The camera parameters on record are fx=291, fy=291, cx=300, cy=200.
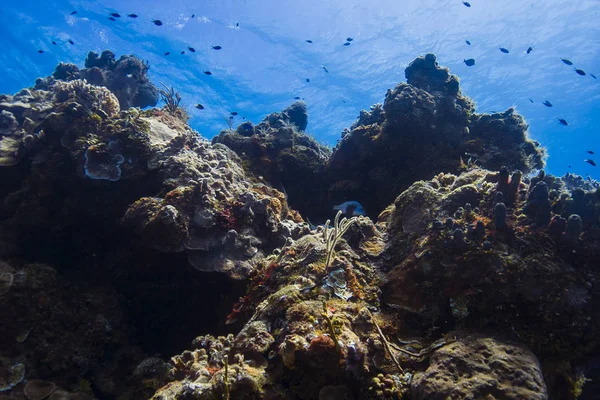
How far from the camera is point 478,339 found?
2.80m

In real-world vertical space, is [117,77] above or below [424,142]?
above

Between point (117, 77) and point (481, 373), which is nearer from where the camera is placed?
point (481, 373)

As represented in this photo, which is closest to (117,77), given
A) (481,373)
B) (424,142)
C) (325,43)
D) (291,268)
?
(424,142)

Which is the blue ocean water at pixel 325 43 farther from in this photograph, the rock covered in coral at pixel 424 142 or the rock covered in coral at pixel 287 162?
the rock covered in coral at pixel 424 142

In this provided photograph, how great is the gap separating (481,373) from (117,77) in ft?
46.8

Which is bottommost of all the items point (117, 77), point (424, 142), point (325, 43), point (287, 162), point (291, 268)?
point (291, 268)

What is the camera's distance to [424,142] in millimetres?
7559

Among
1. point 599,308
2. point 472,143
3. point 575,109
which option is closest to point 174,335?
point 599,308

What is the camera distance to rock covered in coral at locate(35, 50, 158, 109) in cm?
1152

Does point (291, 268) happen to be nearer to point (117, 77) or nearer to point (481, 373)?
point (481, 373)

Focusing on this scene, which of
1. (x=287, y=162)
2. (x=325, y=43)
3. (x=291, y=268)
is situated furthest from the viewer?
(x=325, y=43)

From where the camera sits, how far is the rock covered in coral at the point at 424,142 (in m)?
7.35

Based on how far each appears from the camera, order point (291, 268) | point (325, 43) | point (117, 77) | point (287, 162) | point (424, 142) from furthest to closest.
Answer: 1. point (325, 43)
2. point (117, 77)
3. point (287, 162)
4. point (424, 142)
5. point (291, 268)

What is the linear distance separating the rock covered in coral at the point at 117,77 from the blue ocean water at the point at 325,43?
40.4 feet
